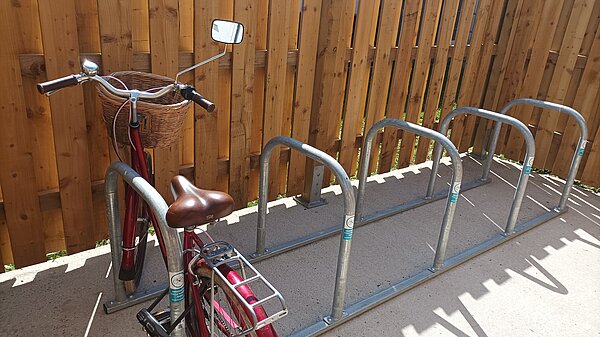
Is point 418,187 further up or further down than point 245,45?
further down

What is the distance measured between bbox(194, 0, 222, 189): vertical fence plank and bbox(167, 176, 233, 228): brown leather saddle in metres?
1.43

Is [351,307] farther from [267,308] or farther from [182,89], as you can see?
[182,89]

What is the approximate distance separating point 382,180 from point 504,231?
1266 mm

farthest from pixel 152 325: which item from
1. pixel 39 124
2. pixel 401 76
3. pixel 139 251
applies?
pixel 401 76

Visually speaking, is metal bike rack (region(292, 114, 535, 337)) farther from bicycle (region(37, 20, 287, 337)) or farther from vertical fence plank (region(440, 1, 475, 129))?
vertical fence plank (region(440, 1, 475, 129))

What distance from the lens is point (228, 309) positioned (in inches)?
83.2

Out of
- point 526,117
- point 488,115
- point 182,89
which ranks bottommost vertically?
point 526,117

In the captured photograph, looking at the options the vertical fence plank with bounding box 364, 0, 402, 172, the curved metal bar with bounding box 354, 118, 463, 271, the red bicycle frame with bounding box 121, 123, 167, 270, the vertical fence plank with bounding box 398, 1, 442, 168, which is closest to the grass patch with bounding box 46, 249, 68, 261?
the red bicycle frame with bounding box 121, 123, 167, 270

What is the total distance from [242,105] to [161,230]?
1845 mm

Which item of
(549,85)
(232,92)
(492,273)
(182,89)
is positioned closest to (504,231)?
(492,273)

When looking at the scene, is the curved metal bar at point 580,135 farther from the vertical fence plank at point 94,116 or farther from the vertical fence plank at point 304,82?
the vertical fence plank at point 94,116

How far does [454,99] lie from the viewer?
510 centimetres

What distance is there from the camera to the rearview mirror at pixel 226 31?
2148 millimetres

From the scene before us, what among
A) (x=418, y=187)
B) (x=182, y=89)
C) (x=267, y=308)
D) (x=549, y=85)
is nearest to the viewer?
(x=182, y=89)
